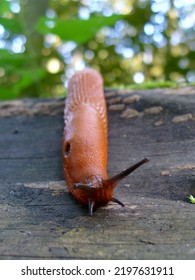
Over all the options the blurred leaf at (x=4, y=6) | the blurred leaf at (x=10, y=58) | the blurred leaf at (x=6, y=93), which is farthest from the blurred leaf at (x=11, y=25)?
the blurred leaf at (x=6, y=93)

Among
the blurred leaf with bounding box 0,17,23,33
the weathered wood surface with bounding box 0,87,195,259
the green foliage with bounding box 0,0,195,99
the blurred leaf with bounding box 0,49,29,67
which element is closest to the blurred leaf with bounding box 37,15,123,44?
the blurred leaf with bounding box 0,49,29,67

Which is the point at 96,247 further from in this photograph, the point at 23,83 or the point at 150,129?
the point at 23,83

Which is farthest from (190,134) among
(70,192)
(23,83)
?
(23,83)

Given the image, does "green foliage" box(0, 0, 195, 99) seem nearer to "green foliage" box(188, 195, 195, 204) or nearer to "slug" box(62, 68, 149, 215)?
"slug" box(62, 68, 149, 215)

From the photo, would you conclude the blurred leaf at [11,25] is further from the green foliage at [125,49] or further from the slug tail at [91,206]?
the slug tail at [91,206]
